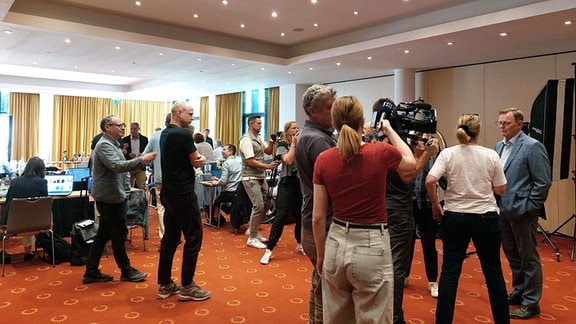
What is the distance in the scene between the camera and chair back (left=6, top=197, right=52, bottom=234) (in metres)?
3.93

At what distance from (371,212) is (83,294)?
275 cm

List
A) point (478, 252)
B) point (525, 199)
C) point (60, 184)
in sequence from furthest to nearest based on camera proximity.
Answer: point (60, 184), point (525, 199), point (478, 252)

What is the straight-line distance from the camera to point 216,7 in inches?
241

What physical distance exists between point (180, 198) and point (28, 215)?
1.96 meters

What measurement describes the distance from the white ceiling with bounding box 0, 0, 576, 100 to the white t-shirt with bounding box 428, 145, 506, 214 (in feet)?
11.3

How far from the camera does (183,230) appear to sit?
3166 mm

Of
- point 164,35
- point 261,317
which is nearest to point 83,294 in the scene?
point 261,317

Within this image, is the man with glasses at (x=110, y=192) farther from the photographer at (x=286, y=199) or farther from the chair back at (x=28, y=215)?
the photographer at (x=286, y=199)

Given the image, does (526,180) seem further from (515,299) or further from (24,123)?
(24,123)

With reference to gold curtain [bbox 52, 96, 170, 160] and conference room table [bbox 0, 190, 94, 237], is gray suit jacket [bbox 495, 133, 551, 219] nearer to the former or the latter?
conference room table [bbox 0, 190, 94, 237]

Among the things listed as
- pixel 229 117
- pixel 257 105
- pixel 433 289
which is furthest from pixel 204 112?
pixel 433 289

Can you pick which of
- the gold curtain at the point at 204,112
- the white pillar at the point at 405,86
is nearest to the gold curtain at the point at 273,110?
the gold curtain at the point at 204,112

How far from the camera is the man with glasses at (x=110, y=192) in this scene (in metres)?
3.51

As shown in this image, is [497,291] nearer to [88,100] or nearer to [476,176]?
[476,176]
